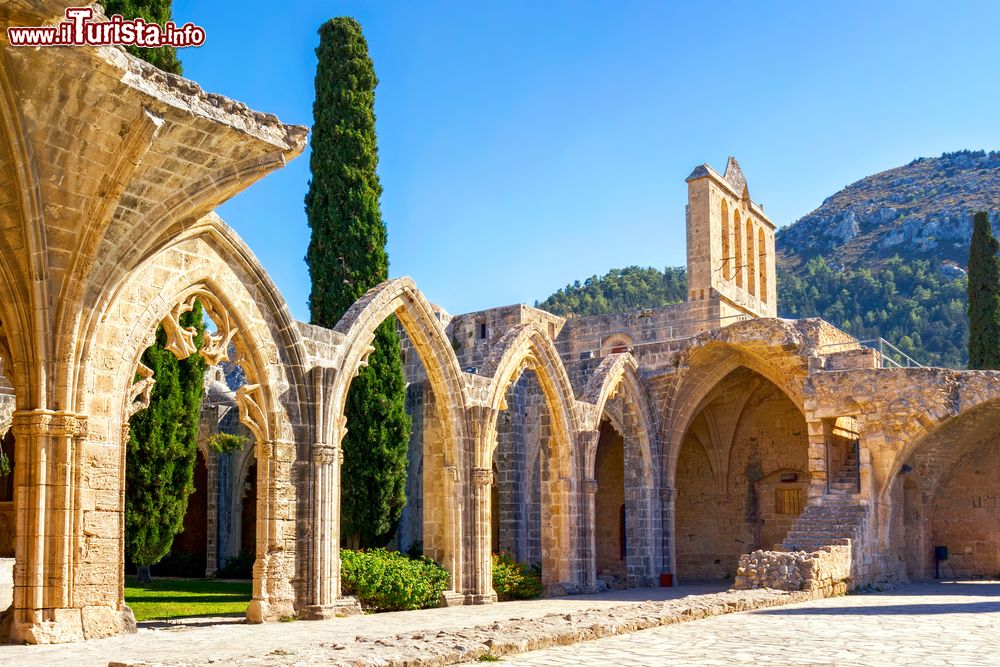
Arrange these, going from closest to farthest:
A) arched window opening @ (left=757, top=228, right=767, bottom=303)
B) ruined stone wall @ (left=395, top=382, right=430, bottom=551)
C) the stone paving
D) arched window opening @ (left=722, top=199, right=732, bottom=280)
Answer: the stone paving < ruined stone wall @ (left=395, top=382, right=430, bottom=551) < arched window opening @ (left=722, top=199, right=732, bottom=280) < arched window opening @ (left=757, top=228, right=767, bottom=303)

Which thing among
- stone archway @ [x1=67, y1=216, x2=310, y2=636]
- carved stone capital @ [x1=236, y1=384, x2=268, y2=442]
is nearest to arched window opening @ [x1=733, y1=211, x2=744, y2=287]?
stone archway @ [x1=67, y1=216, x2=310, y2=636]

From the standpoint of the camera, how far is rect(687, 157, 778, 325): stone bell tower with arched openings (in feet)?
83.6

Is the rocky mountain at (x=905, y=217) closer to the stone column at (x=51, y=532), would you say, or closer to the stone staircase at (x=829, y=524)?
the stone staircase at (x=829, y=524)

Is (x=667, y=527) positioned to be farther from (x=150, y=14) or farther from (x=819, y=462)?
(x=150, y=14)

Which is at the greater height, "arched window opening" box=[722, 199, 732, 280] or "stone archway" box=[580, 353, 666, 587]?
"arched window opening" box=[722, 199, 732, 280]

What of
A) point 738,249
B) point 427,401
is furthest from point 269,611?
point 738,249

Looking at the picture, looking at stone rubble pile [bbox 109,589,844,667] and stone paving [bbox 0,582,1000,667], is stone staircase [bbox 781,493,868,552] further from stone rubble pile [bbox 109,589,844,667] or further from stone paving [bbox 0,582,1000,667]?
stone rubble pile [bbox 109,589,844,667]

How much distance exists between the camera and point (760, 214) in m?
28.9

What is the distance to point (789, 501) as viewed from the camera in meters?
21.8

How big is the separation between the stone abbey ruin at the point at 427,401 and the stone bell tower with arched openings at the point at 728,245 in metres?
0.08

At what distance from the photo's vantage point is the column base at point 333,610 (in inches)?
464

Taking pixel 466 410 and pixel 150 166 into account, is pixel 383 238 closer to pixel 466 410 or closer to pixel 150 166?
pixel 466 410

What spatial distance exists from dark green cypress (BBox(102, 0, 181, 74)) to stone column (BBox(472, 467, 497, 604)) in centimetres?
641

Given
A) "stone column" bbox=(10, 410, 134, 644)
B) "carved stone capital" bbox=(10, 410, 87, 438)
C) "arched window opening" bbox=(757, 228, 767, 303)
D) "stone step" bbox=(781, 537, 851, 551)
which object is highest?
"arched window opening" bbox=(757, 228, 767, 303)
